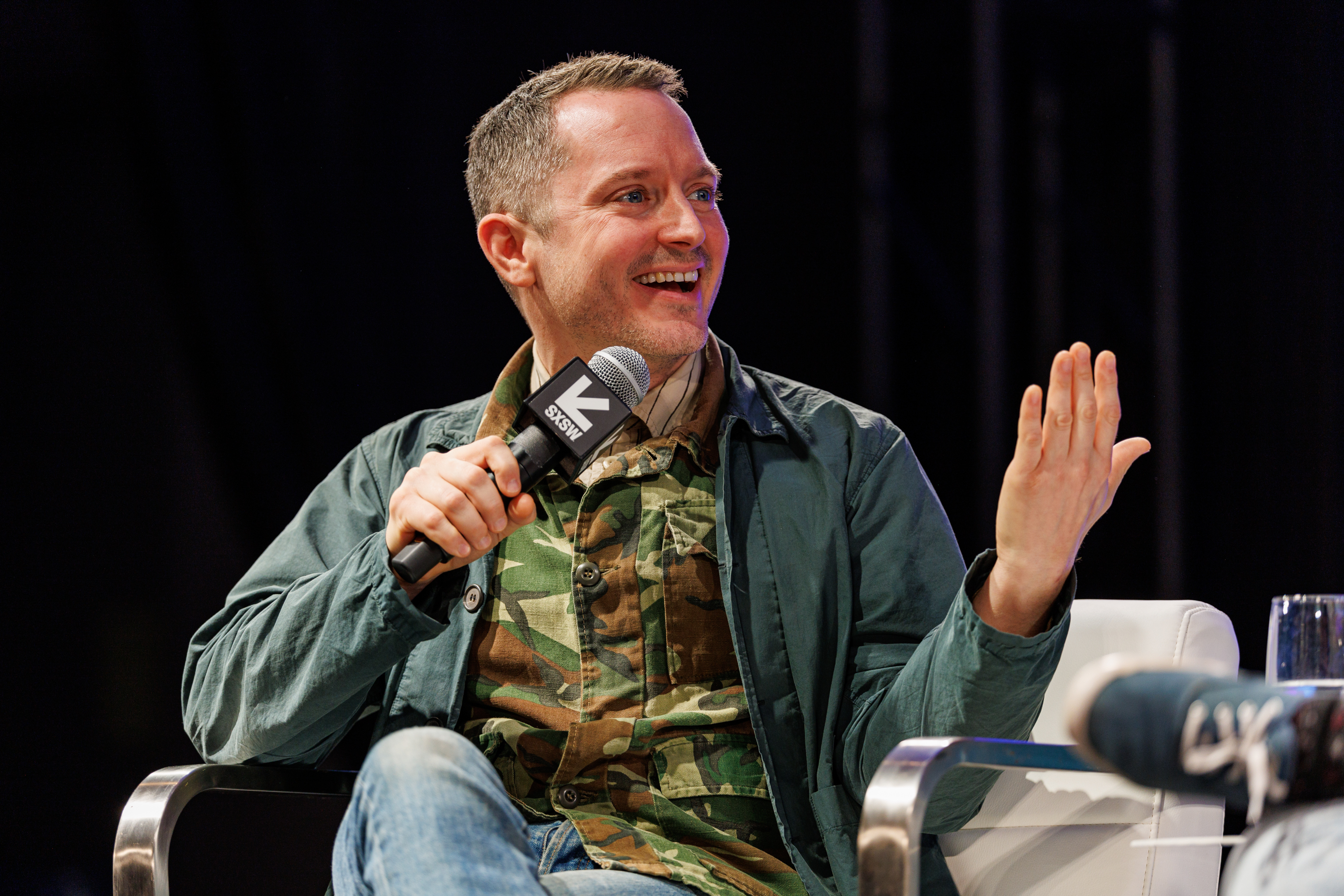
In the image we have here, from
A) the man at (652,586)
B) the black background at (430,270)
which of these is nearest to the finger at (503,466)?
the man at (652,586)

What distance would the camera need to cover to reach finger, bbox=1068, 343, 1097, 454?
1012 mm

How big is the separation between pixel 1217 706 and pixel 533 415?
67cm

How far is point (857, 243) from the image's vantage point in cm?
250

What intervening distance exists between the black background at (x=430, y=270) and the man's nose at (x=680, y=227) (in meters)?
0.93

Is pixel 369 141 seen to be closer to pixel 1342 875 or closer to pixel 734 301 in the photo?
pixel 734 301

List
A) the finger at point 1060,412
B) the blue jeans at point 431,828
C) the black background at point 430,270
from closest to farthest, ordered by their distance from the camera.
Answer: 1. the blue jeans at point 431,828
2. the finger at point 1060,412
3. the black background at point 430,270

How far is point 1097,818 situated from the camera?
126 centimetres

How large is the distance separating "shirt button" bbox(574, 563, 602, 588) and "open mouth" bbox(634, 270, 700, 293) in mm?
371

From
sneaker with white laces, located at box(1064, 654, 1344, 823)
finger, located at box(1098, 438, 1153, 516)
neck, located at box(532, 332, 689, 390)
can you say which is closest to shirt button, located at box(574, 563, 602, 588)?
neck, located at box(532, 332, 689, 390)

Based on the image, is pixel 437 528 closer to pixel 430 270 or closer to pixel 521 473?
pixel 521 473

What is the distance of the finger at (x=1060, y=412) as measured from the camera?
1011 mm

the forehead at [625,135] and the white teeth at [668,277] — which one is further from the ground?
the forehead at [625,135]

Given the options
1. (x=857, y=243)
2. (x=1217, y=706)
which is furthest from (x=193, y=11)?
(x=1217, y=706)

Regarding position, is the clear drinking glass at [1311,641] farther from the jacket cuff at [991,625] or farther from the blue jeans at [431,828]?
the blue jeans at [431,828]
